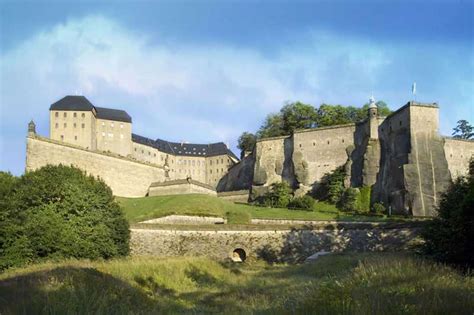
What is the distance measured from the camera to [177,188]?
58.3 metres

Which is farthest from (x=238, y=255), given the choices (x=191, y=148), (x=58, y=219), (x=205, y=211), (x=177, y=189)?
(x=191, y=148)

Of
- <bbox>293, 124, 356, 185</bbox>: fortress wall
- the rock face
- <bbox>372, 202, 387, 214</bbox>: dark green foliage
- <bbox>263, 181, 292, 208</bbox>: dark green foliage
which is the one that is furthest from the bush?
<bbox>293, 124, 356, 185</bbox>: fortress wall

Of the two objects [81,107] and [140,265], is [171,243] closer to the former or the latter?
[140,265]

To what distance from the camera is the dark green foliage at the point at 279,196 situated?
2275 inches

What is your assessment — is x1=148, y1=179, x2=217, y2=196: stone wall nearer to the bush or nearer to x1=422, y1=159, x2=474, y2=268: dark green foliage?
the bush

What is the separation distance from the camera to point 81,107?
82938 mm

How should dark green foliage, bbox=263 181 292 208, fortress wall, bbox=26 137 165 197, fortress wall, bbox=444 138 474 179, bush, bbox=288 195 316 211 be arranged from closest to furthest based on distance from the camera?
bush, bbox=288 195 316 211
fortress wall, bbox=26 137 165 197
fortress wall, bbox=444 138 474 179
dark green foliage, bbox=263 181 292 208

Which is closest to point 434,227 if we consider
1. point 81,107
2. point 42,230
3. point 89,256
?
point 89,256

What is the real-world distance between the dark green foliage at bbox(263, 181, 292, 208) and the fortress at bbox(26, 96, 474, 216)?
7.41ft

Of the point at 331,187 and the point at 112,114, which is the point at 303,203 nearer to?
the point at 331,187

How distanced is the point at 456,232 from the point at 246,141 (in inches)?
2725

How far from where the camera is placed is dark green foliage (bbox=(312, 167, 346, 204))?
57281mm

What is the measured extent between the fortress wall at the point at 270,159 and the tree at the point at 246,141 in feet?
52.7

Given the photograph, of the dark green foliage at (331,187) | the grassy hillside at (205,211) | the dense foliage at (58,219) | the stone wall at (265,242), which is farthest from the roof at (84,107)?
the stone wall at (265,242)
